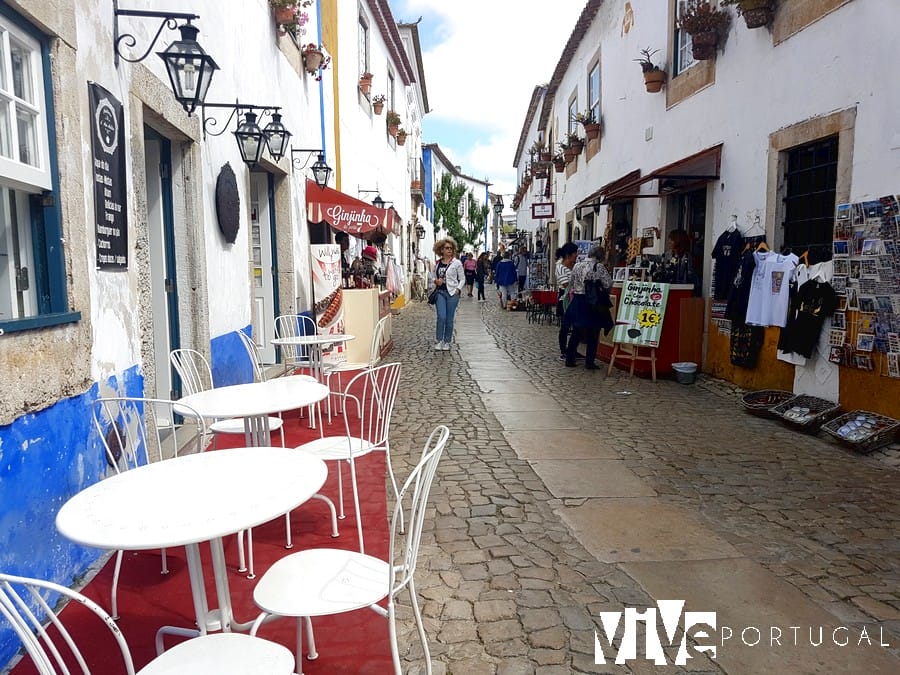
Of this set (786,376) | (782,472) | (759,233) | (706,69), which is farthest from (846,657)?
(706,69)

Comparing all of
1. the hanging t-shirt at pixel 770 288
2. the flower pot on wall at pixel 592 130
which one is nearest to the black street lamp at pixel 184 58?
the hanging t-shirt at pixel 770 288

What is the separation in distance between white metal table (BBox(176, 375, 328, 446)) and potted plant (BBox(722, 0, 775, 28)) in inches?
223

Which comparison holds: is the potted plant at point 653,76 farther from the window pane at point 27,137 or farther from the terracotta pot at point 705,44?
the window pane at point 27,137

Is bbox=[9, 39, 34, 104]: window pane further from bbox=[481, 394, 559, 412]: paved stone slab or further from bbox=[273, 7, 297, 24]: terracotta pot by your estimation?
bbox=[273, 7, 297, 24]: terracotta pot

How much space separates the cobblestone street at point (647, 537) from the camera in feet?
8.11

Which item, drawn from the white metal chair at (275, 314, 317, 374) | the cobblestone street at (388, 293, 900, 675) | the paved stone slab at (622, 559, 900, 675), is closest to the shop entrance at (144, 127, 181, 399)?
the white metal chair at (275, 314, 317, 374)

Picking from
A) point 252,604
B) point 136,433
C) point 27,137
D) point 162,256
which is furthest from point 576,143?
point 252,604

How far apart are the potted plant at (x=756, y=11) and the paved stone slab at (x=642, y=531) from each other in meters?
5.10

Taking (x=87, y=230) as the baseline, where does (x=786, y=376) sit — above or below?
below

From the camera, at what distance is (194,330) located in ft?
16.8

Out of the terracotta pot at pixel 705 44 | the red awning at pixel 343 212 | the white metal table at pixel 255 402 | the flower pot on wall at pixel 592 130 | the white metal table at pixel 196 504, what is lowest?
the white metal table at pixel 196 504

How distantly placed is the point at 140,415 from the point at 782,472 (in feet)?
13.7

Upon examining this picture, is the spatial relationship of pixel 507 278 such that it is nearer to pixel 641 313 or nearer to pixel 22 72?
pixel 641 313

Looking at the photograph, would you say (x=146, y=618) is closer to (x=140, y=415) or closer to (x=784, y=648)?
(x=140, y=415)
